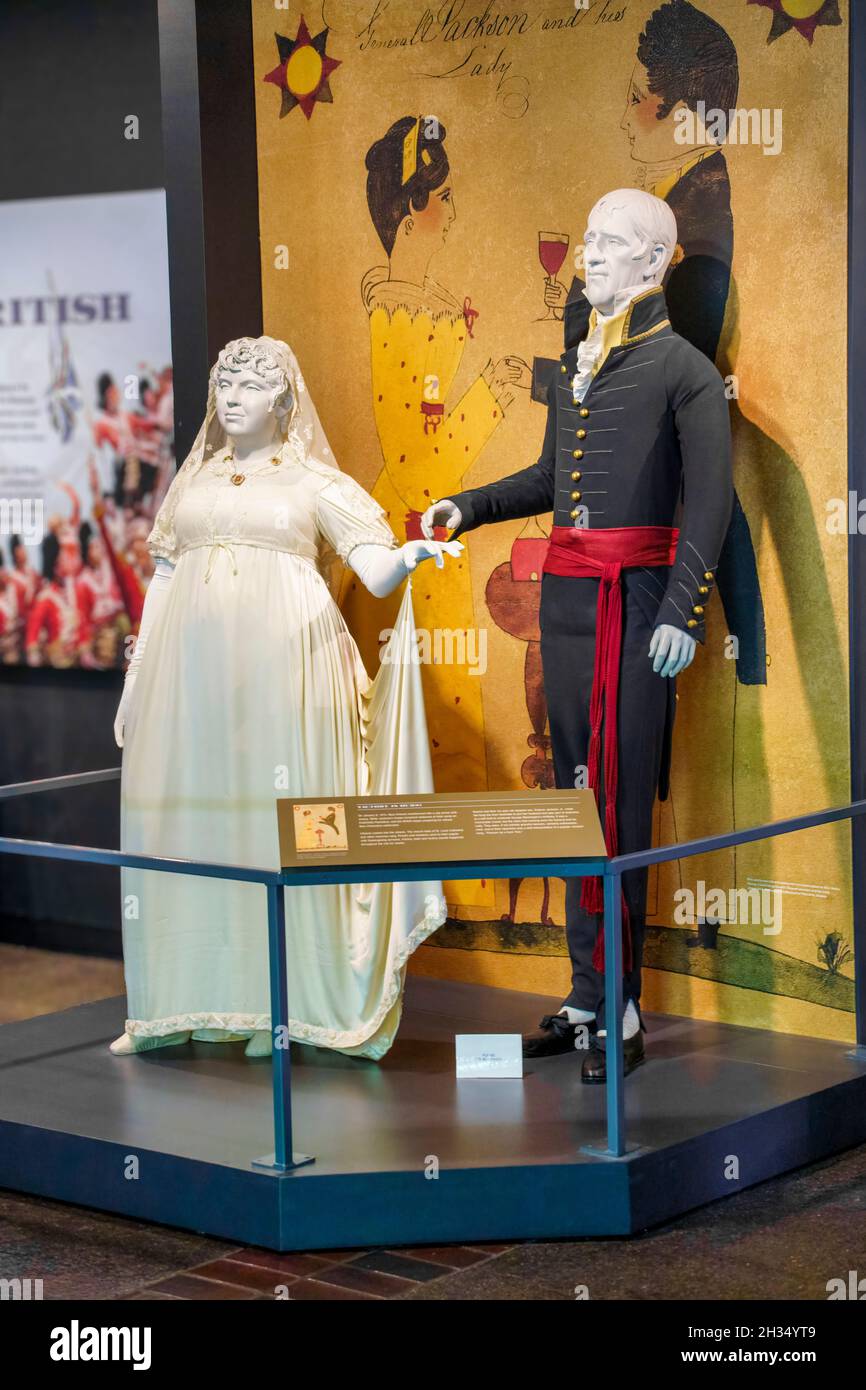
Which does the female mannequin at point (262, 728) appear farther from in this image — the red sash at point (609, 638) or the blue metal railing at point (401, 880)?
the blue metal railing at point (401, 880)

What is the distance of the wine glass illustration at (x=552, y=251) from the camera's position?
5.05 metres

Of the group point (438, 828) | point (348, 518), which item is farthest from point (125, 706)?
point (438, 828)

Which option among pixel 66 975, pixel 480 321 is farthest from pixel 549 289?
pixel 66 975

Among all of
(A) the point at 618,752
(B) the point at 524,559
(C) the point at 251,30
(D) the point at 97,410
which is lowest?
(A) the point at 618,752

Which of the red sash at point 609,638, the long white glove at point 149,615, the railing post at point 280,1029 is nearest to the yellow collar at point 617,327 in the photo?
the red sash at point 609,638

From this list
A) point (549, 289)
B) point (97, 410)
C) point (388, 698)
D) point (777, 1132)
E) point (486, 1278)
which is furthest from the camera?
point (97, 410)

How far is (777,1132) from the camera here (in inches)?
167

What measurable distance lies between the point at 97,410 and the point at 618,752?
2.94 m

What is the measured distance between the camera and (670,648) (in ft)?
13.9

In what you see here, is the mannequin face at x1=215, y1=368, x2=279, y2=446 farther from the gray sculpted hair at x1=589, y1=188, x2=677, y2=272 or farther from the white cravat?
the gray sculpted hair at x1=589, y1=188, x2=677, y2=272

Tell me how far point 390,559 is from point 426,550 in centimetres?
17

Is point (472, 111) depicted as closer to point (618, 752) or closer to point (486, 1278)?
point (618, 752)

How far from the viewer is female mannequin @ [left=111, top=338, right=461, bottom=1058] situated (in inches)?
179

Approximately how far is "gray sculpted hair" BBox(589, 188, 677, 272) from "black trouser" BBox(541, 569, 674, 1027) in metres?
0.77
